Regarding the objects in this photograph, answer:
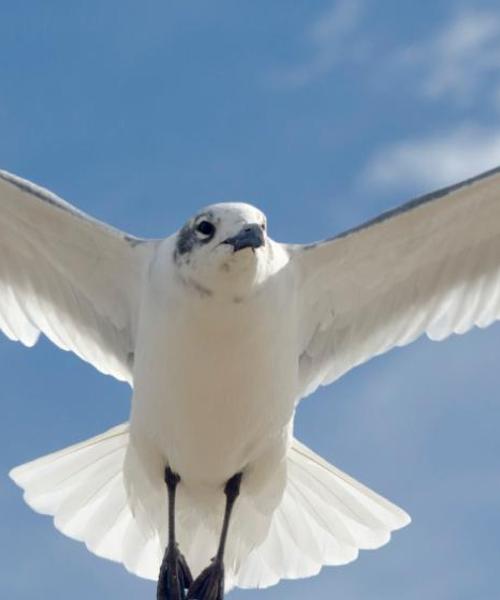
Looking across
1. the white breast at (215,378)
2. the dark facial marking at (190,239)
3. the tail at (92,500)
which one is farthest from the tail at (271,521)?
the dark facial marking at (190,239)

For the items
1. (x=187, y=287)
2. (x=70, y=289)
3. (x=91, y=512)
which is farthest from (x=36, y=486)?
(x=187, y=287)

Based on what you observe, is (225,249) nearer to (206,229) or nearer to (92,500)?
(206,229)

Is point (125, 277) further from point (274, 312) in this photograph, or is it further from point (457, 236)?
point (457, 236)

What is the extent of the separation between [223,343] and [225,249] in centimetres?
55

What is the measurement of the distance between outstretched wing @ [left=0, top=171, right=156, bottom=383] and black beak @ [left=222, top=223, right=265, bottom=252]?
1034 millimetres

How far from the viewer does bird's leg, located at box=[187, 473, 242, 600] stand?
10.8 metres

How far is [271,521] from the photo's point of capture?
11602 mm

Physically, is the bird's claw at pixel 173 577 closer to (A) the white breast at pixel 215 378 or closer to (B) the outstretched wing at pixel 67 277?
(A) the white breast at pixel 215 378

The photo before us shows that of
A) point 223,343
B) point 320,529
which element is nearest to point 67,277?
point 223,343

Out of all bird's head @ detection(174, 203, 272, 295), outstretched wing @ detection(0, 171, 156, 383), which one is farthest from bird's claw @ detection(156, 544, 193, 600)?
bird's head @ detection(174, 203, 272, 295)

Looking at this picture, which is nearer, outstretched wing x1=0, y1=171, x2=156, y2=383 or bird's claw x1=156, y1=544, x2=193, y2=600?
outstretched wing x1=0, y1=171, x2=156, y2=383

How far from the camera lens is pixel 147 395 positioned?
10375 mm

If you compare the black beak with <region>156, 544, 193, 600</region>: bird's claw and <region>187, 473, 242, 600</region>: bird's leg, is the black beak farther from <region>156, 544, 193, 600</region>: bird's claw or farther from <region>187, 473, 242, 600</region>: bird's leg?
<region>156, 544, 193, 600</region>: bird's claw

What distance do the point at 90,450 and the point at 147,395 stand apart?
1.27 meters
